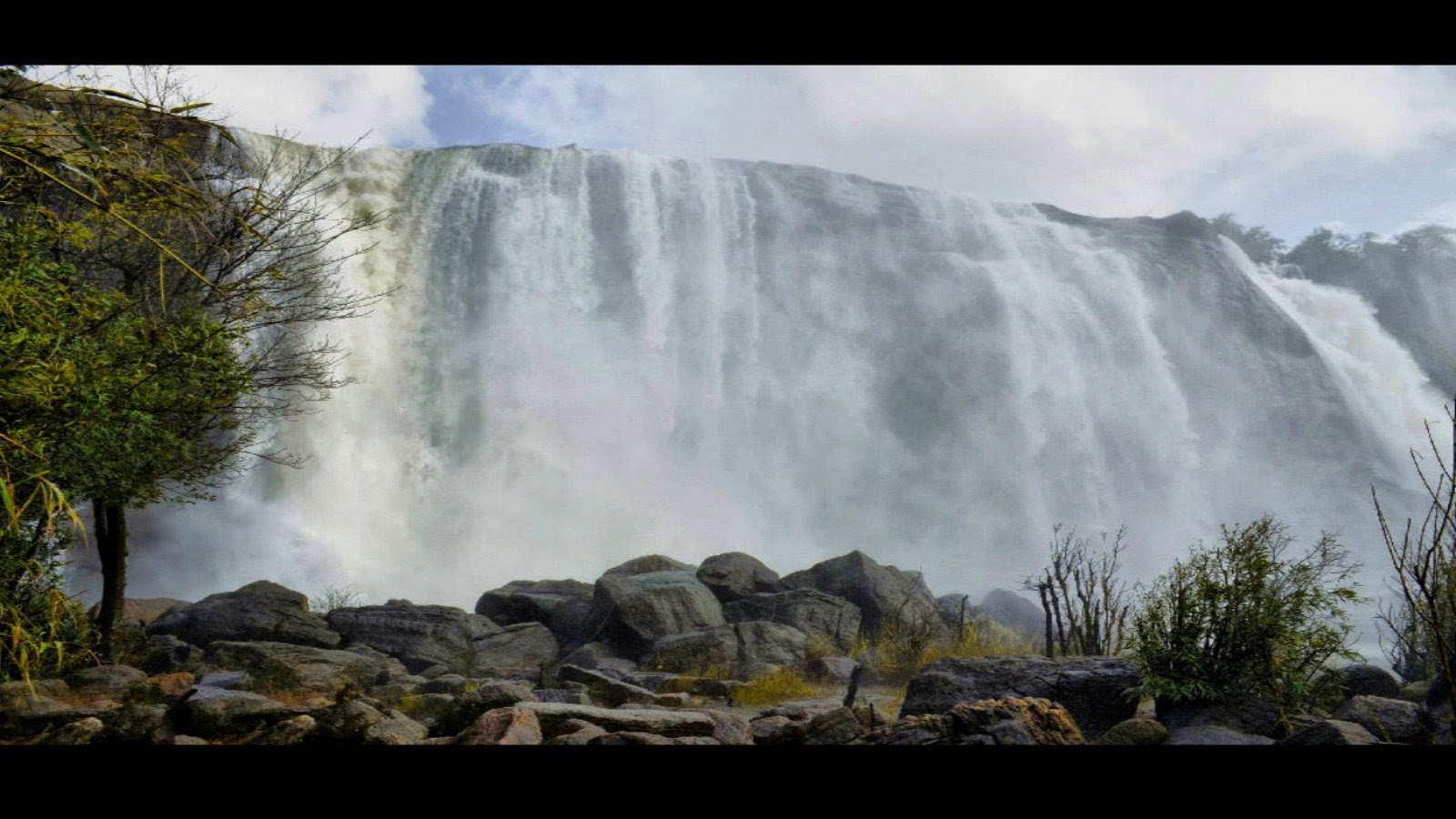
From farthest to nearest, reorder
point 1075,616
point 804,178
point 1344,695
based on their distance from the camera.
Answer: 1. point 804,178
2. point 1075,616
3. point 1344,695

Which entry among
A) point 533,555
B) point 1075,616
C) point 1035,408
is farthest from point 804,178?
point 1075,616

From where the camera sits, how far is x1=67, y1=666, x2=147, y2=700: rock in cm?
714

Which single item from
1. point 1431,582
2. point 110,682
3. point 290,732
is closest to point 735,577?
point 110,682

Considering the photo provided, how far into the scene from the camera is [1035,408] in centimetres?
2481

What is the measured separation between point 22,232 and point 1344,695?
799cm

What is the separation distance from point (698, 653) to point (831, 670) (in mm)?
1461

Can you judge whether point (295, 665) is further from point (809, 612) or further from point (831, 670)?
point (809, 612)

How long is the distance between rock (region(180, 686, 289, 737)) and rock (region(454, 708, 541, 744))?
1520 mm

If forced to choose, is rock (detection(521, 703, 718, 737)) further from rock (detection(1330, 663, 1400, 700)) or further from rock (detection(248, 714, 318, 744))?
rock (detection(1330, 663, 1400, 700))

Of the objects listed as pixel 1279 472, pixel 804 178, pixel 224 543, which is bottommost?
pixel 224 543

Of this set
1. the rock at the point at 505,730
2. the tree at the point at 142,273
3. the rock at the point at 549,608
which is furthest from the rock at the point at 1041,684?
the rock at the point at 549,608

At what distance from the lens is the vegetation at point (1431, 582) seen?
3.19 m

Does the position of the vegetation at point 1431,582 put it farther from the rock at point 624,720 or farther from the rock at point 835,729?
the rock at point 624,720
